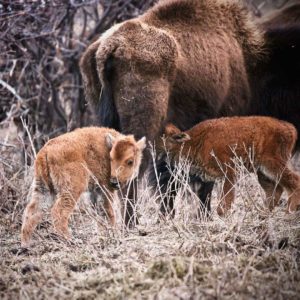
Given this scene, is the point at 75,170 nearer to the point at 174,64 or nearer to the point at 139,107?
the point at 139,107

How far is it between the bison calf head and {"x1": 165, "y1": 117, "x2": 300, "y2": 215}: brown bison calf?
0.61 metres

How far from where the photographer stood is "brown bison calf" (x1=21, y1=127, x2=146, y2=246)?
6.16m

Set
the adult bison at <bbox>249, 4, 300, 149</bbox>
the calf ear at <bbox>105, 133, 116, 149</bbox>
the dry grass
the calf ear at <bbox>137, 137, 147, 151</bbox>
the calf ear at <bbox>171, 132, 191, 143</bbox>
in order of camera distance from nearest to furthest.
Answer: the dry grass < the calf ear at <bbox>105, 133, 116, 149</bbox> < the calf ear at <bbox>137, 137, 147, 151</bbox> < the calf ear at <bbox>171, 132, 191, 143</bbox> < the adult bison at <bbox>249, 4, 300, 149</bbox>

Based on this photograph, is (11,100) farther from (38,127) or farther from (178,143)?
(178,143)

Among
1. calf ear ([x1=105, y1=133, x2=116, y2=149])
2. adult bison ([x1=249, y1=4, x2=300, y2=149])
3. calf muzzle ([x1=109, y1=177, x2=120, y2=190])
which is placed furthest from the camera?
adult bison ([x1=249, y1=4, x2=300, y2=149])

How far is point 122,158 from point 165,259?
5.51ft

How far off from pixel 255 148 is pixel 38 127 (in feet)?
15.2

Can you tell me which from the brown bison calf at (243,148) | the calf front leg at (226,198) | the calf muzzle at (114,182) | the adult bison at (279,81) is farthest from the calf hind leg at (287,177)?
the calf muzzle at (114,182)

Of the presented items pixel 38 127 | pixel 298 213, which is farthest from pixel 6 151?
pixel 298 213

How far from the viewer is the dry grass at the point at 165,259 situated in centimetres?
468

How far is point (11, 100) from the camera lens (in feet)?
32.3

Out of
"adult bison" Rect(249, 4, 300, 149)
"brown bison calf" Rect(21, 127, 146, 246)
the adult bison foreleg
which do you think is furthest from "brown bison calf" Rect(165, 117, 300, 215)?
"adult bison" Rect(249, 4, 300, 149)

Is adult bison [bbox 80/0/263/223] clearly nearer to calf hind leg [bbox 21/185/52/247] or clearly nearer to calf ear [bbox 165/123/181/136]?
calf ear [bbox 165/123/181/136]

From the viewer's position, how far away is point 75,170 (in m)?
6.23
